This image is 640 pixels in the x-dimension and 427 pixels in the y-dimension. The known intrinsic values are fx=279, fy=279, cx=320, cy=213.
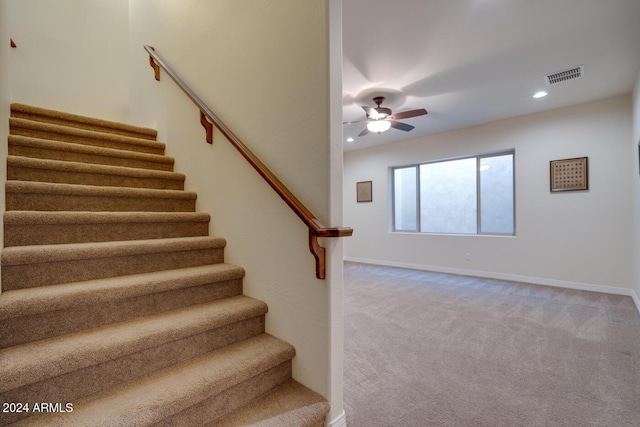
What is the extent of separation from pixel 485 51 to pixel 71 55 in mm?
5056

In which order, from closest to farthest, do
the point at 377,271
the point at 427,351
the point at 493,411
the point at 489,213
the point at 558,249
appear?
the point at 493,411, the point at 427,351, the point at 558,249, the point at 489,213, the point at 377,271

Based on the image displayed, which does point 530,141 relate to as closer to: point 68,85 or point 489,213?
point 489,213

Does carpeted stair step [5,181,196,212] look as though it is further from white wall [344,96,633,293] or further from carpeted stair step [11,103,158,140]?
white wall [344,96,633,293]

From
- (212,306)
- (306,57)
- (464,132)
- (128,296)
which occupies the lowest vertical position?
(212,306)

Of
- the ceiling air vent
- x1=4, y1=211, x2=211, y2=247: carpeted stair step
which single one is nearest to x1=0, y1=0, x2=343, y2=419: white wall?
x1=4, y1=211, x2=211, y2=247: carpeted stair step

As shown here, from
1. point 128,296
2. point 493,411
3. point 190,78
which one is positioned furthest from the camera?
point 190,78

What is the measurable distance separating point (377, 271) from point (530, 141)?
11.1 ft

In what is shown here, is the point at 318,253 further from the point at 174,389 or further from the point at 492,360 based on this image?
the point at 492,360

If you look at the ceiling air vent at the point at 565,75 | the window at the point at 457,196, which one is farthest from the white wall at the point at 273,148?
the window at the point at 457,196

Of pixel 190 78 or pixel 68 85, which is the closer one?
pixel 190 78

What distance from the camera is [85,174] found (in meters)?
2.01

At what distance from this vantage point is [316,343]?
4.73 feet

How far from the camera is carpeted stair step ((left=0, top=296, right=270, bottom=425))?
1019 millimetres

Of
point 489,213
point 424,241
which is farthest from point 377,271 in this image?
point 489,213
